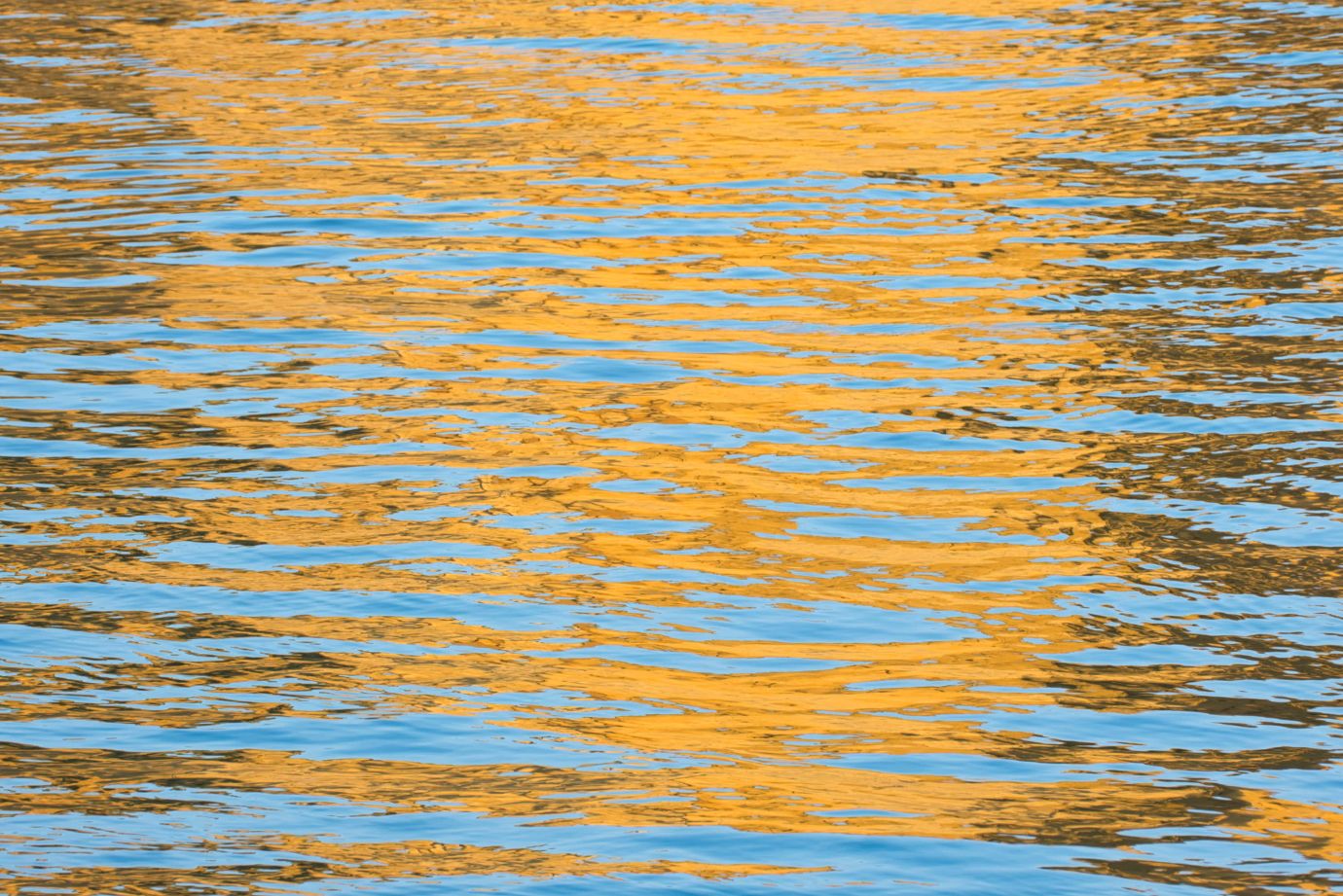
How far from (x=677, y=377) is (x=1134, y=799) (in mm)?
3822

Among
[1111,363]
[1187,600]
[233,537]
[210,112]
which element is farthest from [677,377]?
[210,112]

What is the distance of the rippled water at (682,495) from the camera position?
4.62 m

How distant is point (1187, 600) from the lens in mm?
5754

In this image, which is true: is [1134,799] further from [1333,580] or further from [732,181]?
[732,181]

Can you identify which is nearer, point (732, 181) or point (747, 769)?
point (747, 769)

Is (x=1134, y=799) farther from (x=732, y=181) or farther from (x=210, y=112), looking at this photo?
(x=210, y=112)

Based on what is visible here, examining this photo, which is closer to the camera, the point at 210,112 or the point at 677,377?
the point at 677,377

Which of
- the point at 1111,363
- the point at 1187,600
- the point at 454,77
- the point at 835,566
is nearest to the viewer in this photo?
the point at 1187,600

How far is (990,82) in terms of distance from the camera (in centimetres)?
1370

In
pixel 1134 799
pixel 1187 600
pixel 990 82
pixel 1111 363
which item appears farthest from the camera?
pixel 990 82

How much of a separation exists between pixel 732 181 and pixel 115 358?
4.38 meters

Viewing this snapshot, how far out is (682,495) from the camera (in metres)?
6.80

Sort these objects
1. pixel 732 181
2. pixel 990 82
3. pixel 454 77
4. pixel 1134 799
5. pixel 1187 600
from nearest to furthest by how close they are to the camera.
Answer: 1. pixel 1134 799
2. pixel 1187 600
3. pixel 732 181
4. pixel 990 82
5. pixel 454 77

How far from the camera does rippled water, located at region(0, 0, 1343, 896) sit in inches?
182
